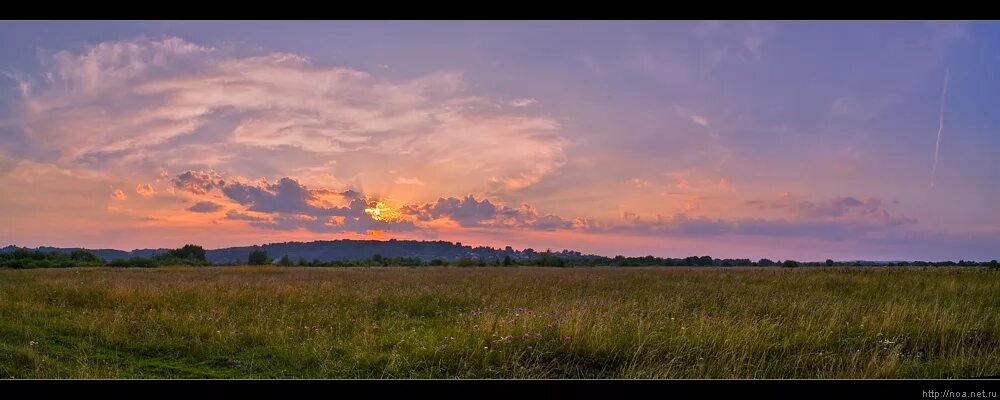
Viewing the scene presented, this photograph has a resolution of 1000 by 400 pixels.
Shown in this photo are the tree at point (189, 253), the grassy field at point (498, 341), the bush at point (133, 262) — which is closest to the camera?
the grassy field at point (498, 341)

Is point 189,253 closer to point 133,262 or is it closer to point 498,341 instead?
point 133,262

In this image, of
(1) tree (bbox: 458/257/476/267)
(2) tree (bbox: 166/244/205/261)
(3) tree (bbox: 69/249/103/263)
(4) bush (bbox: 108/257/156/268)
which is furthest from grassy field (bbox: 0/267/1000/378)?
(1) tree (bbox: 458/257/476/267)

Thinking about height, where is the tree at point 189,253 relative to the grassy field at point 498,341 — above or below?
above

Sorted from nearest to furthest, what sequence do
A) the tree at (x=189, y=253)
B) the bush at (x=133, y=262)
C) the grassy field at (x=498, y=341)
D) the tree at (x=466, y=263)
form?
the grassy field at (x=498, y=341), the tree at (x=189, y=253), the bush at (x=133, y=262), the tree at (x=466, y=263)

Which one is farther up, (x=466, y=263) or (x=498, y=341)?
(x=466, y=263)

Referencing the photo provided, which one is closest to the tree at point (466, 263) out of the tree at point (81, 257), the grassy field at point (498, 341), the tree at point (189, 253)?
the tree at point (189, 253)

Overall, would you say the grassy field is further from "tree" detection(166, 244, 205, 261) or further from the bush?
the bush

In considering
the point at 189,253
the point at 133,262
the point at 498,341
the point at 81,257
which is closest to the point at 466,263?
the point at 189,253

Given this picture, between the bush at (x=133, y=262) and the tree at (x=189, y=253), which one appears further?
the bush at (x=133, y=262)

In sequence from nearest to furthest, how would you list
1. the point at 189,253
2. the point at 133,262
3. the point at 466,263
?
the point at 189,253 < the point at 133,262 < the point at 466,263

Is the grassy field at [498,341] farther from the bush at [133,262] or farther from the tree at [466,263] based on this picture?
the tree at [466,263]

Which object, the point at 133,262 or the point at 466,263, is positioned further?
the point at 466,263
